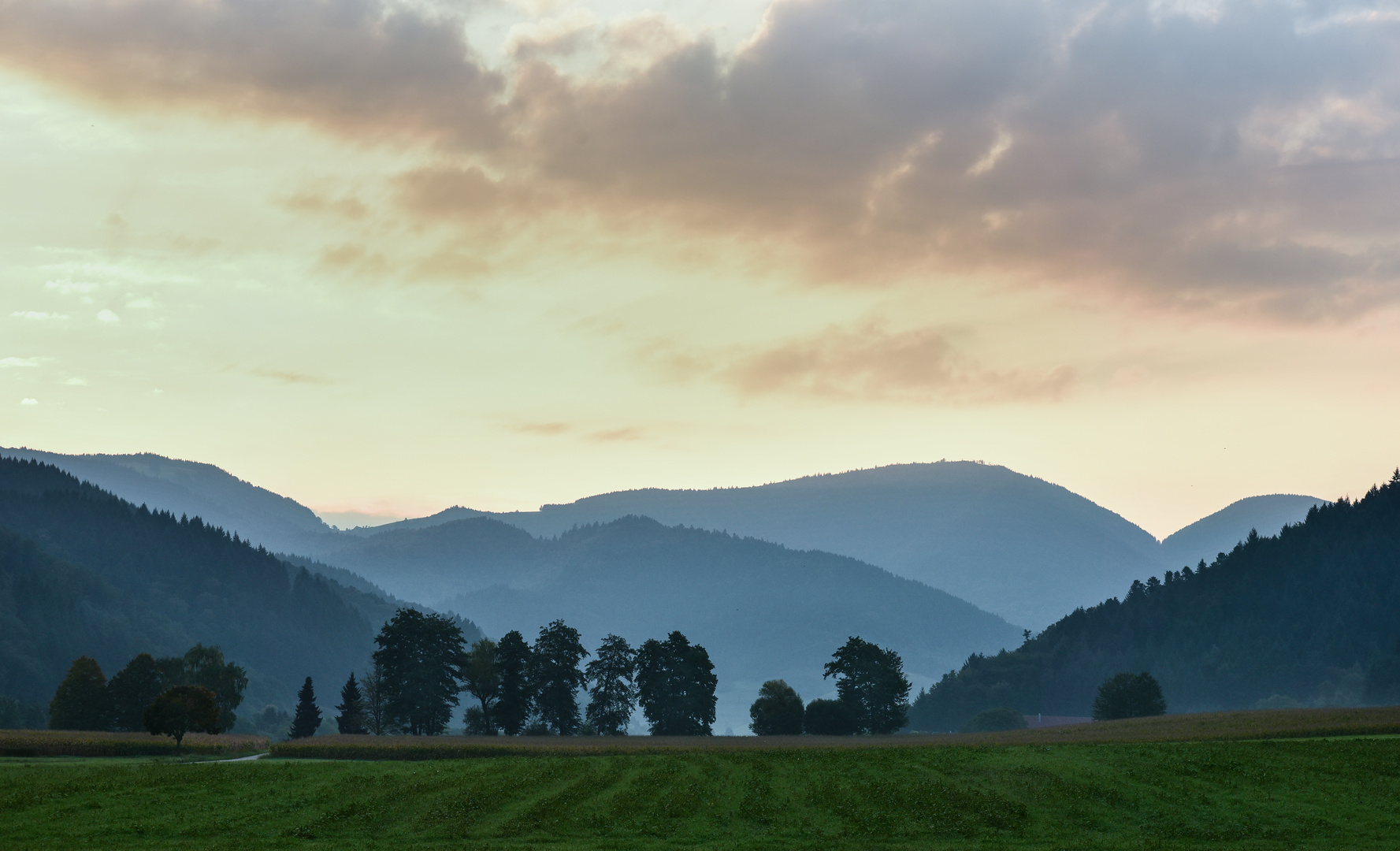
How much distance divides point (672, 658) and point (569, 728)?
17.5 m

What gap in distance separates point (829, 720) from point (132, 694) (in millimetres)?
98285

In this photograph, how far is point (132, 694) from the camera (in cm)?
15950

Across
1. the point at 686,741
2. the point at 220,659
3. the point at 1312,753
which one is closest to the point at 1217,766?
the point at 1312,753

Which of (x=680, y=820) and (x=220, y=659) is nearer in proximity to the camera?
(x=680, y=820)

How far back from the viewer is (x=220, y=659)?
186750 millimetres

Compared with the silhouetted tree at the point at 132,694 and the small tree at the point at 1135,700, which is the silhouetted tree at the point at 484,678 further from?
the small tree at the point at 1135,700

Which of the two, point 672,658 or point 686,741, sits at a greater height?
point 672,658

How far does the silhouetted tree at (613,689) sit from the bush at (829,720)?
25.7 m

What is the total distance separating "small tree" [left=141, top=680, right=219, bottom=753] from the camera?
116 m

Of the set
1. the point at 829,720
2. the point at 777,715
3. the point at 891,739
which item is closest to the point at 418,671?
the point at 777,715

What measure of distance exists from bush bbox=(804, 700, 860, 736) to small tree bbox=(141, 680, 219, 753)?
78147 millimetres

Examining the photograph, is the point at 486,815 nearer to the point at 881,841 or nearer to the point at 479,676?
the point at 881,841

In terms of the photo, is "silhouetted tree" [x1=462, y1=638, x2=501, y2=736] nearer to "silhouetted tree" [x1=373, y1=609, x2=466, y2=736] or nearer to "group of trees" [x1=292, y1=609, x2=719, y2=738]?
"group of trees" [x1=292, y1=609, x2=719, y2=738]

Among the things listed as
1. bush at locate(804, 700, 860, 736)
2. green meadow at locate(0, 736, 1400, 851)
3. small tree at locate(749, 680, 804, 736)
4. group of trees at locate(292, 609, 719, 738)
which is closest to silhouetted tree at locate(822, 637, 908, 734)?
bush at locate(804, 700, 860, 736)
